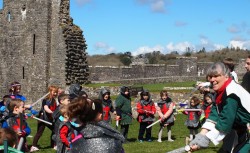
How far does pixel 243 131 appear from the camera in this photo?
20.3 feet

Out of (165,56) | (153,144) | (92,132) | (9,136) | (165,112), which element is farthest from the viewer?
(165,56)

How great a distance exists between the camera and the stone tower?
2911 centimetres

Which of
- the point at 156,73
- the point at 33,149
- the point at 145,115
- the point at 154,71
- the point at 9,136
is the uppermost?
the point at 9,136

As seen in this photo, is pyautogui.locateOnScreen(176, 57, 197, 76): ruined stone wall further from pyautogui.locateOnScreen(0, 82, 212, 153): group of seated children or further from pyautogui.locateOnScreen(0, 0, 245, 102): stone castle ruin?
pyautogui.locateOnScreen(0, 82, 212, 153): group of seated children

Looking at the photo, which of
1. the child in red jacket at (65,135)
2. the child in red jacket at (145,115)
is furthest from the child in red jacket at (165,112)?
the child in red jacket at (65,135)

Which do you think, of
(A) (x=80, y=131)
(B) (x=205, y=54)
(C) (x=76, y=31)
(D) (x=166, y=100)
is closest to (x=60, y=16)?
(C) (x=76, y=31)

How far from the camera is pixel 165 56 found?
82.5 m

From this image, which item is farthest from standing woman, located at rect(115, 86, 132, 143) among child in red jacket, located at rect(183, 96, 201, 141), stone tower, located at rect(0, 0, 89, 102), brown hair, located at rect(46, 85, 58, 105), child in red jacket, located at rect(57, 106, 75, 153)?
stone tower, located at rect(0, 0, 89, 102)

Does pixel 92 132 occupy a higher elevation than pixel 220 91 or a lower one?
lower

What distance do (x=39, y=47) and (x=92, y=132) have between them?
27.5m

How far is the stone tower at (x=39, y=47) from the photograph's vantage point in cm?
2911

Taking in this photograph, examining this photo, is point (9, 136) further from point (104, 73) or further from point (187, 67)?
point (187, 67)

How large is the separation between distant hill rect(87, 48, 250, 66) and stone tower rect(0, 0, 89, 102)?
124 ft

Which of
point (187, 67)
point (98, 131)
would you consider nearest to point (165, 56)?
point (187, 67)
